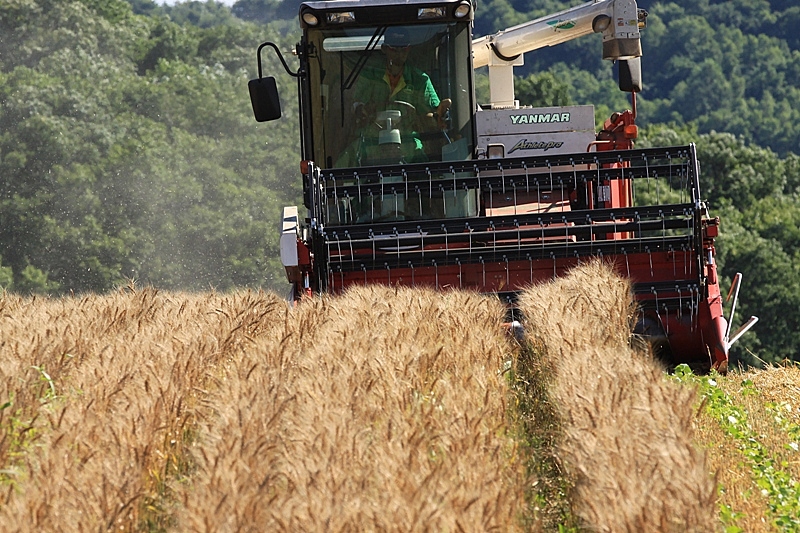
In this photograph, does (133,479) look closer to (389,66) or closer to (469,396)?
(469,396)

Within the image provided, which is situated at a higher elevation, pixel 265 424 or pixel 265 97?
pixel 265 97

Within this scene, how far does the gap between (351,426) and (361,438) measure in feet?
0.15

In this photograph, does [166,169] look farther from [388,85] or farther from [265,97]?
[265,97]

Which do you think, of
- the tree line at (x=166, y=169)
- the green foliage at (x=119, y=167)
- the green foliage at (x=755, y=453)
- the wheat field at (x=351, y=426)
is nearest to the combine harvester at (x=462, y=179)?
the green foliage at (x=755, y=453)

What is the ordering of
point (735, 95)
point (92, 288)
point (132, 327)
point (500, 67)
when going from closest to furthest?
1. point (132, 327)
2. point (500, 67)
3. point (92, 288)
4. point (735, 95)

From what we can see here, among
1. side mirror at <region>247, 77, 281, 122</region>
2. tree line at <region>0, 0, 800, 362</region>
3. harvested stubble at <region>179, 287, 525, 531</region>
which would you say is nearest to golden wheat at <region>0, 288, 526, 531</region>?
harvested stubble at <region>179, 287, 525, 531</region>

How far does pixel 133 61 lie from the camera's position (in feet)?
149

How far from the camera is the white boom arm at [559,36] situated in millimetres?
9680

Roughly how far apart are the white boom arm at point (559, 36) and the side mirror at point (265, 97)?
279 centimetres

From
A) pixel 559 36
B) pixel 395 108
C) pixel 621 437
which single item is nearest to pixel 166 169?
pixel 559 36

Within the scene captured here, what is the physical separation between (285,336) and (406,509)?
2815mm

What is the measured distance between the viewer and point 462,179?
7.80 meters

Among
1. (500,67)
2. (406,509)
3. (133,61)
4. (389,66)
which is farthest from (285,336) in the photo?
(133,61)

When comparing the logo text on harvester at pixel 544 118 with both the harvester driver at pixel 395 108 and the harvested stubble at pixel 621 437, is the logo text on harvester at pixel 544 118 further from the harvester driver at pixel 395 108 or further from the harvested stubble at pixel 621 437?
the harvested stubble at pixel 621 437
